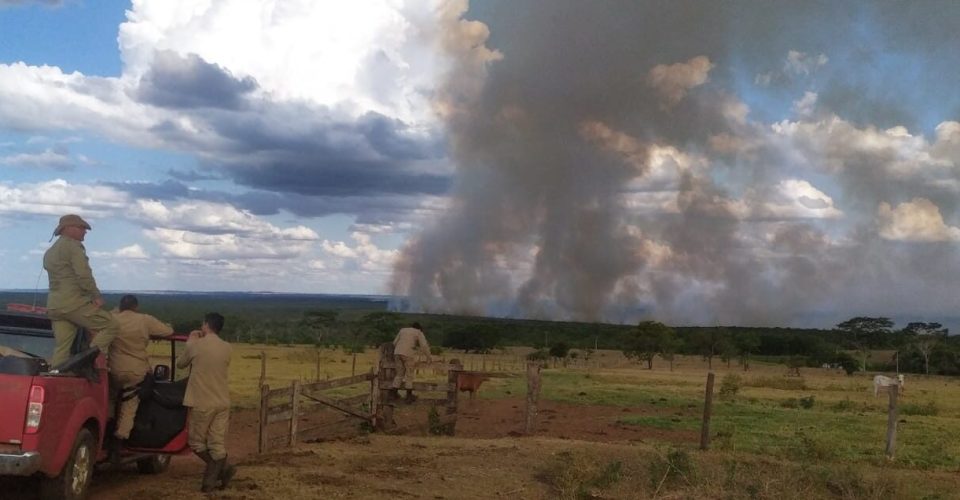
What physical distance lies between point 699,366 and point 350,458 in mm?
73028

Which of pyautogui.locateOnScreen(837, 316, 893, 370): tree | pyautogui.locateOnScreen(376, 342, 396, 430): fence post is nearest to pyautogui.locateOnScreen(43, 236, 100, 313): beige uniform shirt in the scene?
pyautogui.locateOnScreen(376, 342, 396, 430): fence post

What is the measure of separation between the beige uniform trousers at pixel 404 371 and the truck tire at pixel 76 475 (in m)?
8.38

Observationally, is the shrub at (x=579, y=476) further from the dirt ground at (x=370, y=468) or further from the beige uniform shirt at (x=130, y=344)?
the beige uniform shirt at (x=130, y=344)

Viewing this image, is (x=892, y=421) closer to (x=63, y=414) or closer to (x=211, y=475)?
(x=211, y=475)

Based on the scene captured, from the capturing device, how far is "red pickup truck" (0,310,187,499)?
752cm

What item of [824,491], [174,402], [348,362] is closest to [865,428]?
[824,491]

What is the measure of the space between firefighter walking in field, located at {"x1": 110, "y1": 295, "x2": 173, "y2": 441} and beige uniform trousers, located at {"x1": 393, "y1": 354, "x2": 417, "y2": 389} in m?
7.62

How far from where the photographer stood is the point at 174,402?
9930mm

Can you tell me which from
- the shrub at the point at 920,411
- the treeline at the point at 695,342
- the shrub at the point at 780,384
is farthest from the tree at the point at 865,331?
the shrub at the point at 920,411

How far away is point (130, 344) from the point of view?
9508 mm

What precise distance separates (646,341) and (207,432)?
253 ft

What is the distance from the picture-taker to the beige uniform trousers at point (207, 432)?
31.6ft

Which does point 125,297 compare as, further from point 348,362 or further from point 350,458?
point 348,362

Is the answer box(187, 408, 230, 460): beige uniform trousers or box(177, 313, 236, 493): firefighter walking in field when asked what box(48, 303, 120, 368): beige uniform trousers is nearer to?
box(177, 313, 236, 493): firefighter walking in field
